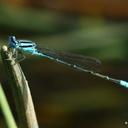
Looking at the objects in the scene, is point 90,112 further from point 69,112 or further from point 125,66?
point 125,66

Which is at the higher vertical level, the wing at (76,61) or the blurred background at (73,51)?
the blurred background at (73,51)

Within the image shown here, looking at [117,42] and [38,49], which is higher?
[117,42]

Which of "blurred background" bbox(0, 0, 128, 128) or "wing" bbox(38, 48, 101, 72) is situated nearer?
"wing" bbox(38, 48, 101, 72)

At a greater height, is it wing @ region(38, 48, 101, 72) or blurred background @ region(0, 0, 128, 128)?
blurred background @ region(0, 0, 128, 128)

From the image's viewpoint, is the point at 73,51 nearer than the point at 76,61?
No

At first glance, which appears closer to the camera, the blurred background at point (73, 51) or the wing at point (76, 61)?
the wing at point (76, 61)

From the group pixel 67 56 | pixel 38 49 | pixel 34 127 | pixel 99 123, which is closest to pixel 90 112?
pixel 99 123

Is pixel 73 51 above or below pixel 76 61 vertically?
above

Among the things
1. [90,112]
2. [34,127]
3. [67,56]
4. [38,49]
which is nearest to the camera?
[34,127]
